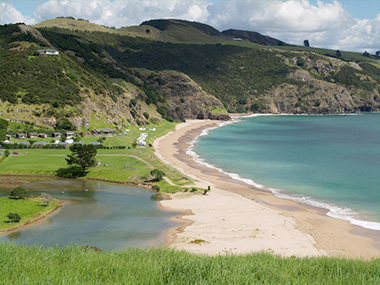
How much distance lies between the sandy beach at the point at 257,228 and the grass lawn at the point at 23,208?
18068 millimetres

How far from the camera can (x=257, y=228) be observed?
2058 inches

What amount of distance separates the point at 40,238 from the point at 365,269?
37.3 meters

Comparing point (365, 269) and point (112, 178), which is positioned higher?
point (365, 269)

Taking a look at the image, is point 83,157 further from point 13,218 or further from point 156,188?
point 13,218

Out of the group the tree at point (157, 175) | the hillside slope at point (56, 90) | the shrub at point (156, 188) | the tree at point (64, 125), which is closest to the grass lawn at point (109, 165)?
the shrub at point (156, 188)

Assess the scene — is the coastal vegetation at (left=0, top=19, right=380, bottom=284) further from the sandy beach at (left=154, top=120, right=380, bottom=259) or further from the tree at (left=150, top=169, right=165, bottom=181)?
the sandy beach at (left=154, top=120, right=380, bottom=259)

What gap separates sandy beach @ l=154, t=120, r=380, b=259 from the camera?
45.2 m

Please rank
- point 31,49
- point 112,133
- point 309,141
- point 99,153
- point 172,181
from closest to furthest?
point 172,181 → point 99,153 → point 112,133 → point 309,141 → point 31,49

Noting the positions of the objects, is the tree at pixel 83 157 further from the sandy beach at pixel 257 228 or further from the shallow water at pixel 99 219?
the sandy beach at pixel 257 228

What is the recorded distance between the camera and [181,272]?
20.5 m

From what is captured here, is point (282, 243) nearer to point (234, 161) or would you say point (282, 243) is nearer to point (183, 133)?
point (234, 161)

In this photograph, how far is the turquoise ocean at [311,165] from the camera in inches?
Answer: 2662

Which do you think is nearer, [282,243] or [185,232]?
[282,243]

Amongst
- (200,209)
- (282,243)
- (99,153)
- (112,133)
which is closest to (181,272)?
(282,243)
